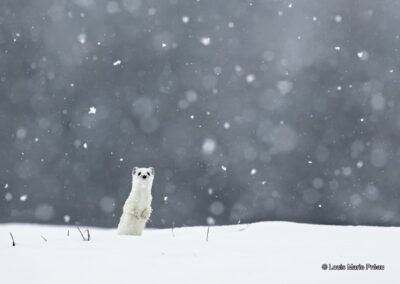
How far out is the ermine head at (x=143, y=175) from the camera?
779cm

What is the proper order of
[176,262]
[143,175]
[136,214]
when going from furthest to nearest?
[143,175] < [136,214] < [176,262]

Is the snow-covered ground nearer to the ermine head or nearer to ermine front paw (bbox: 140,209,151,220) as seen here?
ermine front paw (bbox: 140,209,151,220)

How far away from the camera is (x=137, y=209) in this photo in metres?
7.50

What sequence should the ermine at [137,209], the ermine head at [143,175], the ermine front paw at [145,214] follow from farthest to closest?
the ermine head at [143,175] → the ermine front paw at [145,214] → the ermine at [137,209]

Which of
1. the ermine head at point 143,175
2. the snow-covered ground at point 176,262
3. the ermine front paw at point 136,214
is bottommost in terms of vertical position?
the snow-covered ground at point 176,262

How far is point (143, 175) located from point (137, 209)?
1.97 ft

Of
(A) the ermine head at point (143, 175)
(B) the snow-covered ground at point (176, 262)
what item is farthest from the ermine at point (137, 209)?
(B) the snow-covered ground at point (176, 262)

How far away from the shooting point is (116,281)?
9.62 ft

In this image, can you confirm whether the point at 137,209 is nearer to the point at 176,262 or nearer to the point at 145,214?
the point at 145,214

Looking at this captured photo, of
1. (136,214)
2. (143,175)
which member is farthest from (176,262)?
(143,175)

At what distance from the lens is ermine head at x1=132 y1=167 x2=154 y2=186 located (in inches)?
307

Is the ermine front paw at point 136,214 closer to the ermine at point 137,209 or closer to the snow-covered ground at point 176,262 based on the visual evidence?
the ermine at point 137,209

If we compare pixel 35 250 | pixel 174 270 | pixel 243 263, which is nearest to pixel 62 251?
pixel 35 250

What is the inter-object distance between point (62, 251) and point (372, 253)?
243 centimetres
